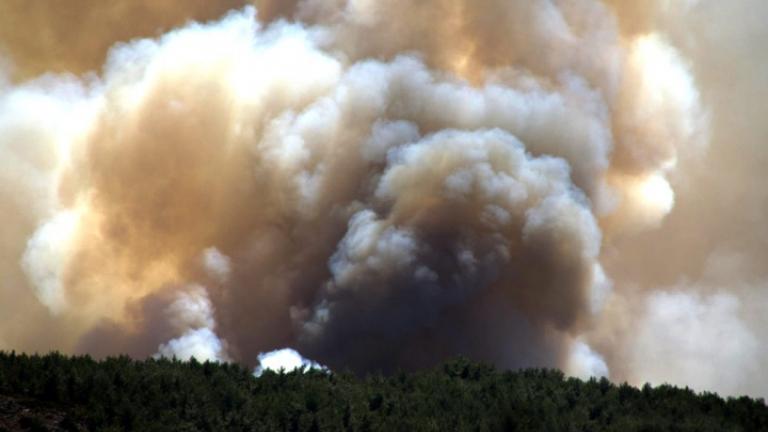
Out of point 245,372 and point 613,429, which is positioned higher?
point 245,372

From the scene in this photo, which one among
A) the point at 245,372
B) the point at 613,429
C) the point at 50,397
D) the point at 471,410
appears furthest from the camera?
the point at 245,372

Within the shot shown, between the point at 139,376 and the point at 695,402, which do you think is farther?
the point at 695,402

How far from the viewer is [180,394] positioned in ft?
95.6

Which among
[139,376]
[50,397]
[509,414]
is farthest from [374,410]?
[50,397]

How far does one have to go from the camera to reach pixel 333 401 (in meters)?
31.0

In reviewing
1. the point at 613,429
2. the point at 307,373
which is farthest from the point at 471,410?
the point at 307,373

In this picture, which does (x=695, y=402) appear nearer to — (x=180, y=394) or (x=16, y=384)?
(x=180, y=394)

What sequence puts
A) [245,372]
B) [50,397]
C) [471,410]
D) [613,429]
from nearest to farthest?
1. [50,397]
2. [613,429]
3. [471,410]
4. [245,372]

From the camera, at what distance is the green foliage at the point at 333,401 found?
2798cm

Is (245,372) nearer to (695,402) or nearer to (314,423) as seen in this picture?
(314,423)

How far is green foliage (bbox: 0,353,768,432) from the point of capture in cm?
2798

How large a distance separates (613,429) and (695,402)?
4.56m

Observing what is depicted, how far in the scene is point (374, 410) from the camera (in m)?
31.8

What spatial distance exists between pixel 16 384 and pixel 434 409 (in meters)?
10.9
